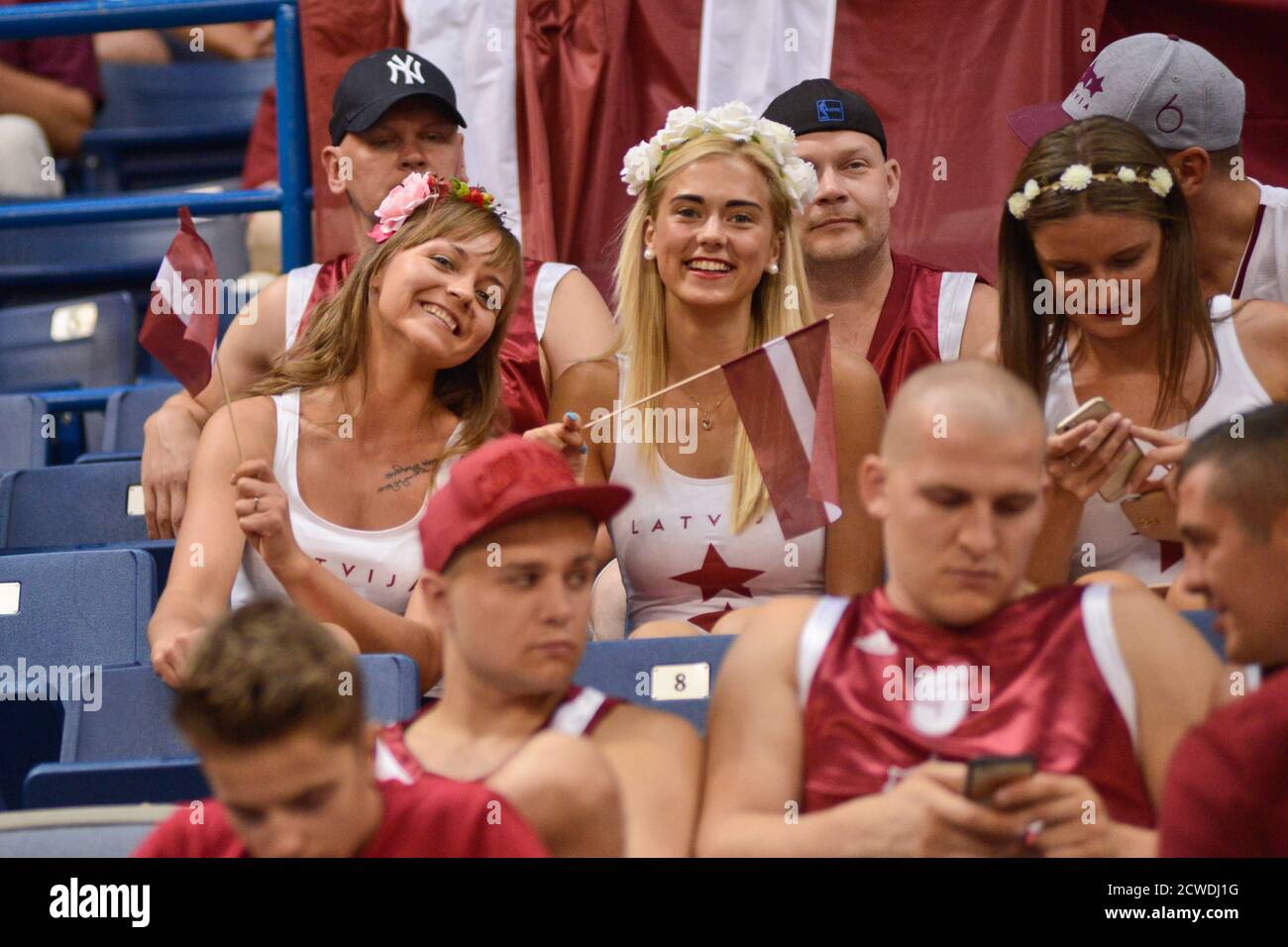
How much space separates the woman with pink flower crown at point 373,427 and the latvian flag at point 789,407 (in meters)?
0.58

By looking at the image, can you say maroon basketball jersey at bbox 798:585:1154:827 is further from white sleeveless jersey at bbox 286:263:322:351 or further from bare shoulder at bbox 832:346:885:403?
white sleeveless jersey at bbox 286:263:322:351

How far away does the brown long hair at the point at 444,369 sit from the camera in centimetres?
309

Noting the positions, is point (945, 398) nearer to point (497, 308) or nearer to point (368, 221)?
point (497, 308)

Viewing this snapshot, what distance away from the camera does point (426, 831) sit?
169cm

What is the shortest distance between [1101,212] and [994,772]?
132 cm

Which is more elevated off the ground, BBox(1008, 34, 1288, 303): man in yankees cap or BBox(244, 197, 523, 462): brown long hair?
BBox(1008, 34, 1288, 303): man in yankees cap

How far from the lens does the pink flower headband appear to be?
3180 millimetres

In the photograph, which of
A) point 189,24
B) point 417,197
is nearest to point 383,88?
point 417,197

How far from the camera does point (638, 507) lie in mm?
2984

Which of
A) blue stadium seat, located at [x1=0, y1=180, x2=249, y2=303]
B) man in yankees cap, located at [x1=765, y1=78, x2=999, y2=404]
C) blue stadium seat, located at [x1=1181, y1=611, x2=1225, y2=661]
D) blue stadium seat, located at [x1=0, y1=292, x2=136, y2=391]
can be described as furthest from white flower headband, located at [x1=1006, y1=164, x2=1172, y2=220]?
blue stadium seat, located at [x1=0, y1=180, x2=249, y2=303]

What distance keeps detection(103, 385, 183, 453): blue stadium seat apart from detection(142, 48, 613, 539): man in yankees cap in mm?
492

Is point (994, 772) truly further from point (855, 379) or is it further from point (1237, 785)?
point (855, 379)
